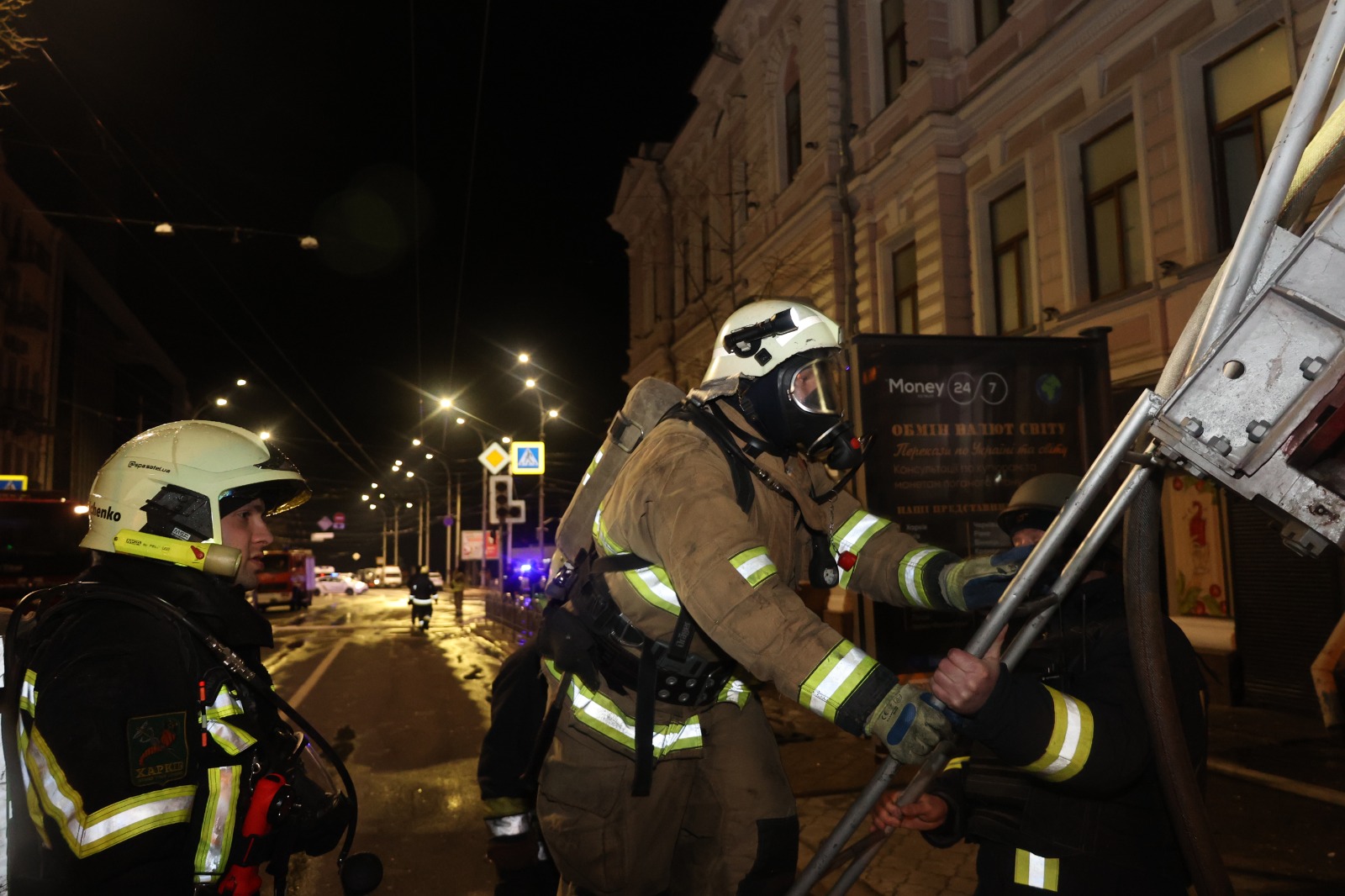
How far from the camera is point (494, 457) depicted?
20.1 meters

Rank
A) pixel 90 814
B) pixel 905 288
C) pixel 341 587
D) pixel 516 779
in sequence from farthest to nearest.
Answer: pixel 341 587, pixel 905 288, pixel 516 779, pixel 90 814

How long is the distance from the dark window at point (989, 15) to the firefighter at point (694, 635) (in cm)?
1182

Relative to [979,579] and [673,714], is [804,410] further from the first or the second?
[673,714]

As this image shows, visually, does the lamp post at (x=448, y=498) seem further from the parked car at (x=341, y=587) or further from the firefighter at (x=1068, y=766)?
the firefighter at (x=1068, y=766)

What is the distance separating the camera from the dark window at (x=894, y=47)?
47.6 ft

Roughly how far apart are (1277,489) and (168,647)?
2.17 m

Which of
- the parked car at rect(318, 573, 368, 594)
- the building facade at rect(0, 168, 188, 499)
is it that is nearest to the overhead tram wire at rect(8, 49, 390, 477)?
the building facade at rect(0, 168, 188, 499)

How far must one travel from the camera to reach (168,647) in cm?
197

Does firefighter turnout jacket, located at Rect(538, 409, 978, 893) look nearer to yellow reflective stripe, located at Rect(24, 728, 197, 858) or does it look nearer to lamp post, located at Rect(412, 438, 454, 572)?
yellow reflective stripe, located at Rect(24, 728, 197, 858)

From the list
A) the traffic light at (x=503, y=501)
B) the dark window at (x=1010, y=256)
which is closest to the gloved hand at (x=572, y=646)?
the dark window at (x=1010, y=256)

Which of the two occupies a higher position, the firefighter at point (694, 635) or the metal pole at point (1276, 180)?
the metal pole at point (1276, 180)

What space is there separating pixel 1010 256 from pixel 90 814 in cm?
1310

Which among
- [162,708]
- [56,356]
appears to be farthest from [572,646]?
[56,356]

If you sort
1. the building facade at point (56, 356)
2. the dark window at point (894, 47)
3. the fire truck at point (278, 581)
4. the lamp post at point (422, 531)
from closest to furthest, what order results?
the dark window at point (894, 47)
the building facade at point (56, 356)
the fire truck at point (278, 581)
the lamp post at point (422, 531)
